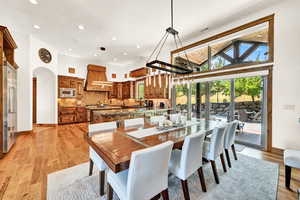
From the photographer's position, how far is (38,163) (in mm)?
2646

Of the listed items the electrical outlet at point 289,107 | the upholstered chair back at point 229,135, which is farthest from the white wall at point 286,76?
the upholstered chair back at point 229,135

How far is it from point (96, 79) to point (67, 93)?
1756 mm

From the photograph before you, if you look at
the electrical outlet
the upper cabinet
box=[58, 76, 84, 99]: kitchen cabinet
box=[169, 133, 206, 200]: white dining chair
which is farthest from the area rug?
box=[58, 76, 84, 99]: kitchen cabinet

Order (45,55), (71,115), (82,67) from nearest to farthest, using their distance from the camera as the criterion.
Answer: (45,55) < (71,115) < (82,67)

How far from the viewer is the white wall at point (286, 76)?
2.82 meters

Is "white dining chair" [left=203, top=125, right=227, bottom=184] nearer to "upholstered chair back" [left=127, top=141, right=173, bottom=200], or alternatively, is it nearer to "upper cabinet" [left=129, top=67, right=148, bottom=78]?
"upholstered chair back" [left=127, top=141, right=173, bottom=200]

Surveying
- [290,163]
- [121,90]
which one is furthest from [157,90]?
[290,163]

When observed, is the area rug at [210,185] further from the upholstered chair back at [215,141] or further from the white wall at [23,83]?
the white wall at [23,83]

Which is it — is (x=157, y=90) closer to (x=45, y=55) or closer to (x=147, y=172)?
(x=147, y=172)

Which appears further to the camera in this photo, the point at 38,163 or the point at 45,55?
the point at 45,55

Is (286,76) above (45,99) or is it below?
above

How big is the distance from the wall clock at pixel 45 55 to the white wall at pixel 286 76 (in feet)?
26.0

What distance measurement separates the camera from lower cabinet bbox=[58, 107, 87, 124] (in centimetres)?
647

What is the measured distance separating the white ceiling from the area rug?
369 cm
